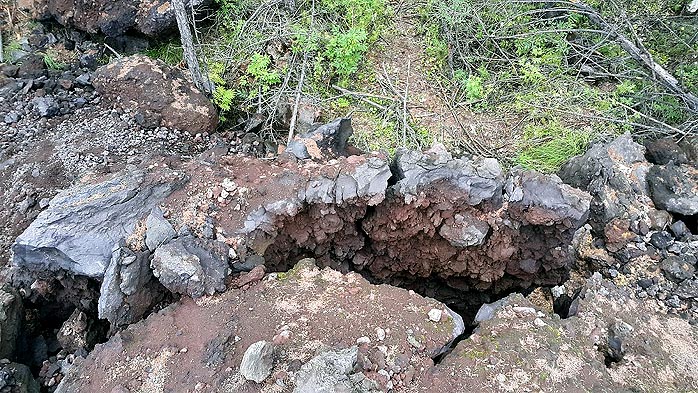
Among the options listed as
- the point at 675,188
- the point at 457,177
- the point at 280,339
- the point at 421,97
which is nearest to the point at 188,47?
the point at 421,97

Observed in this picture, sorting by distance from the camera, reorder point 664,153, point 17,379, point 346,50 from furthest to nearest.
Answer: point 346,50, point 664,153, point 17,379

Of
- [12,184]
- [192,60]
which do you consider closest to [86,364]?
[12,184]

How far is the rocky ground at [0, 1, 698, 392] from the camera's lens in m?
2.42

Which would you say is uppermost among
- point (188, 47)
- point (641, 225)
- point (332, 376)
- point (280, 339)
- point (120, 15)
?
point (120, 15)

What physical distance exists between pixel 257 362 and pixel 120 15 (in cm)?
439

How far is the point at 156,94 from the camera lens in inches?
181

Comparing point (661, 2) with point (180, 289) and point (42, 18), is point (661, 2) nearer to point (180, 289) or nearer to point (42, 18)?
point (180, 289)

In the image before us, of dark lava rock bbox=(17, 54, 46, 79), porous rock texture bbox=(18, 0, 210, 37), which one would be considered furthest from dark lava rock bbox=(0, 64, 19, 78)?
porous rock texture bbox=(18, 0, 210, 37)

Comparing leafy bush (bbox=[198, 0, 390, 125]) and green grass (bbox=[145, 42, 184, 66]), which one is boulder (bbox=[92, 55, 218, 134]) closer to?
leafy bush (bbox=[198, 0, 390, 125])

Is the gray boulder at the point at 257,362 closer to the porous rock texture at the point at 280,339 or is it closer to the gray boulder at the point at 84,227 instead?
the porous rock texture at the point at 280,339

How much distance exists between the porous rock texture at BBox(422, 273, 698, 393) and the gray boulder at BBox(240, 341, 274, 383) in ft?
2.30

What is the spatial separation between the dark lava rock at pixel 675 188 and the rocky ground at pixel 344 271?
1cm

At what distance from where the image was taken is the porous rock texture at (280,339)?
232 cm

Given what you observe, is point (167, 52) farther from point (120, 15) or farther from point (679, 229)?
point (679, 229)
